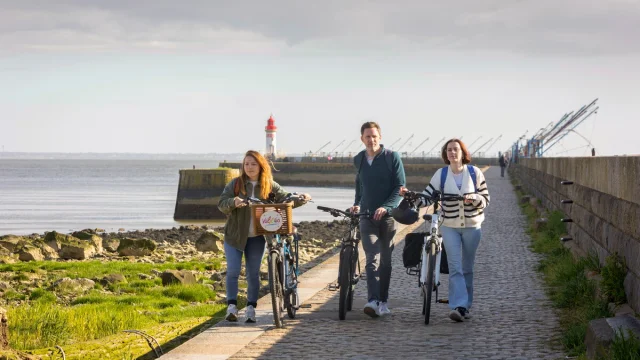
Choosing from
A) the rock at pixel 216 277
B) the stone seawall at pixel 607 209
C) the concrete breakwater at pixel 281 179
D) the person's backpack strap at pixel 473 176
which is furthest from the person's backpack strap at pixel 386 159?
the concrete breakwater at pixel 281 179

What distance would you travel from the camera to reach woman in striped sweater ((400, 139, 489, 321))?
9.39 metres

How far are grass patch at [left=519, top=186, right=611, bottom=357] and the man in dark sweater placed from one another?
1771 mm

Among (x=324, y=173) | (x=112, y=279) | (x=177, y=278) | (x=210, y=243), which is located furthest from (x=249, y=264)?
(x=324, y=173)

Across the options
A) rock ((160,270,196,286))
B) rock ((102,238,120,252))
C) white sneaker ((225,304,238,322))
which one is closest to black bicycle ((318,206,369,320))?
white sneaker ((225,304,238,322))

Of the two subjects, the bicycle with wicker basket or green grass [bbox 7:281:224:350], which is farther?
green grass [bbox 7:281:224:350]

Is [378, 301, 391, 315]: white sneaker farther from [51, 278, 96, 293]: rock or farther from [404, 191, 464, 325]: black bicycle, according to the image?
[51, 278, 96, 293]: rock

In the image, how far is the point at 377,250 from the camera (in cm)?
963

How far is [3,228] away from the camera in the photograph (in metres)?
40.3

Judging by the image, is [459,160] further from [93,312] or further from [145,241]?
[145,241]

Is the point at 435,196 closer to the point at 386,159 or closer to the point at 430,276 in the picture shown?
the point at 386,159

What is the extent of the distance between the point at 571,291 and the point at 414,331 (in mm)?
2202

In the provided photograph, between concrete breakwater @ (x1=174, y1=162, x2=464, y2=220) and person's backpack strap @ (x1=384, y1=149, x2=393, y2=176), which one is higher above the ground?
person's backpack strap @ (x1=384, y1=149, x2=393, y2=176)

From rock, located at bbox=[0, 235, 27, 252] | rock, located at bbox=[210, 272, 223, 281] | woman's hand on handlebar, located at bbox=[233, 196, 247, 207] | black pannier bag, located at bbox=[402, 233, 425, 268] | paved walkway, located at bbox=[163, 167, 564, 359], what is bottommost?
rock, located at bbox=[0, 235, 27, 252]

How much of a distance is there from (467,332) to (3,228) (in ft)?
113
